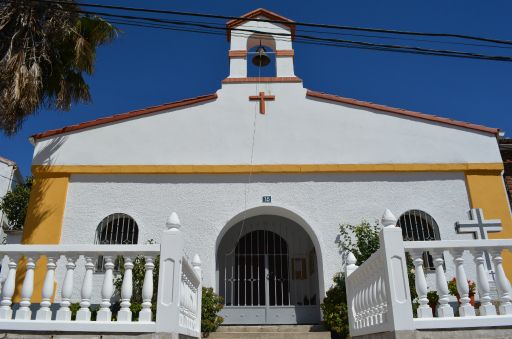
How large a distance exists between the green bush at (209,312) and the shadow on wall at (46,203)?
136 inches

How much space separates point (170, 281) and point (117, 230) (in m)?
5.62

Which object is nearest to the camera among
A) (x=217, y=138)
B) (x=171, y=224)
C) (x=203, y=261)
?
(x=171, y=224)

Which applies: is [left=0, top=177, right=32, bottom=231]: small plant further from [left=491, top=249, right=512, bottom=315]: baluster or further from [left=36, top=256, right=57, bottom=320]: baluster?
[left=491, top=249, right=512, bottom=315]: baluster

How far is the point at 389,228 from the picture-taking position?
4.77 m

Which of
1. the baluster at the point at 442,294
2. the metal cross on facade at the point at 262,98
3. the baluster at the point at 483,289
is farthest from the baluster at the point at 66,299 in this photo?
the metal cross on facade at the point at 262,98

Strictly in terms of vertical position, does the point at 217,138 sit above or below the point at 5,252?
above

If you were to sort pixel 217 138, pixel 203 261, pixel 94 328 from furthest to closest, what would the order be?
pixel 217 138
pixel 203 261
pixel 94 328

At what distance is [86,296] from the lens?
480 cm

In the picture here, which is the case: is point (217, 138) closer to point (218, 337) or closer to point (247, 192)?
point (247, 192)

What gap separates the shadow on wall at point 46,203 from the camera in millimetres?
9672

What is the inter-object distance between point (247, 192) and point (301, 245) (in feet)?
7.28

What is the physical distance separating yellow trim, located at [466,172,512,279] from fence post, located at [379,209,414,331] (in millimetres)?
6077

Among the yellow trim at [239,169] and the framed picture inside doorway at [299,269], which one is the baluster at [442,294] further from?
the framed picture inside doorway at [299,269]

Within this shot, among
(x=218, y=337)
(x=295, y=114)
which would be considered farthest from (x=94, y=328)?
(x=295, y=114)
